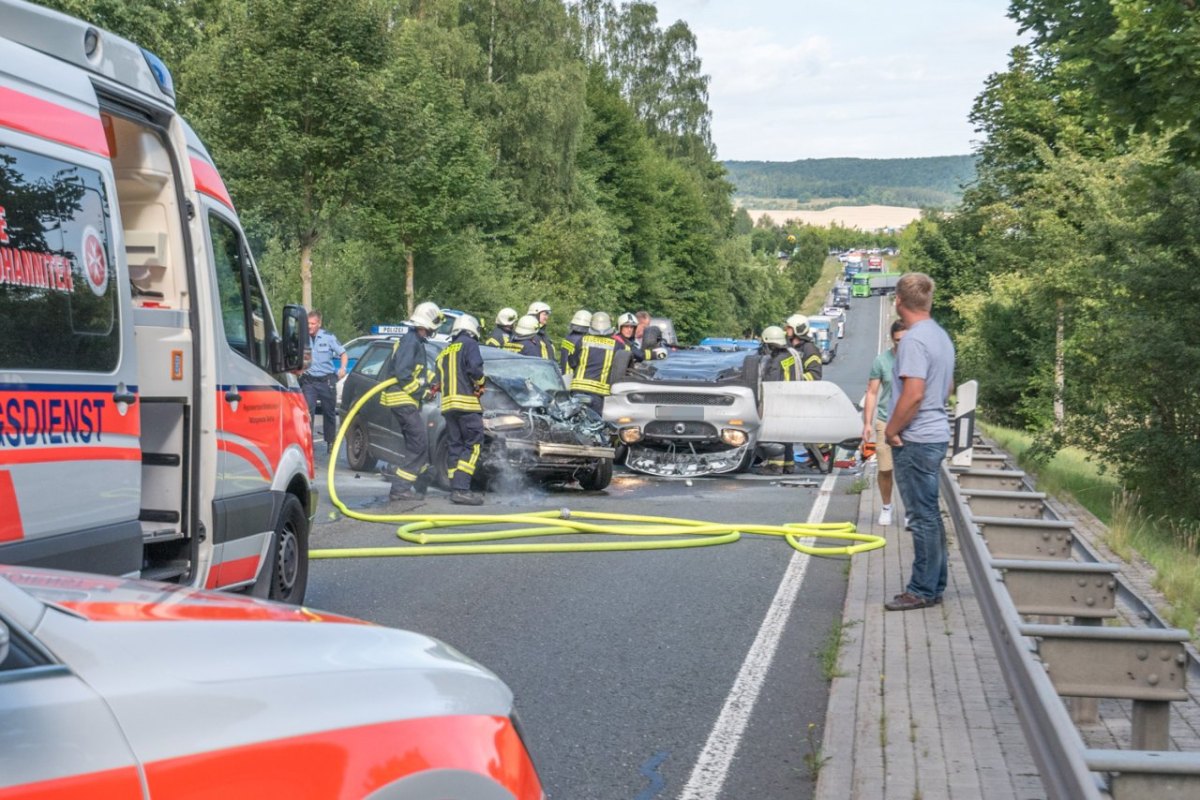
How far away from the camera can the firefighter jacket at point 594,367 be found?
17.7m

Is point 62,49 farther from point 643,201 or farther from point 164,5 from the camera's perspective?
point 643,201

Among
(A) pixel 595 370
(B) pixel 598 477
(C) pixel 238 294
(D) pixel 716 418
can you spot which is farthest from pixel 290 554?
(A) pixel 595 370

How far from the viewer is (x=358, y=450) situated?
656 inches


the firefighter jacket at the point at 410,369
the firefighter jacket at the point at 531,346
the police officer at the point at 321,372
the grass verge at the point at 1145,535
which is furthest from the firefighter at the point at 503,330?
the grass verge at the point at 1145,535

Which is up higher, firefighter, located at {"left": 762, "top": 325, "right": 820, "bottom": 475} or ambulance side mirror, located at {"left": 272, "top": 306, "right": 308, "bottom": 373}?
ambulance side mirror, located at {"left": 272, "top": 306, "right": 308, "bottom": 373}

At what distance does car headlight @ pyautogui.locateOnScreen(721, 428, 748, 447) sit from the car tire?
13.5 feet

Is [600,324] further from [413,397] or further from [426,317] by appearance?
[413,397]

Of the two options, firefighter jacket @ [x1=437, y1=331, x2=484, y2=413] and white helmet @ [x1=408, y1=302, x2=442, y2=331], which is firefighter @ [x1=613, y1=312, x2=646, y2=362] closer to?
white helmet @ [x1=408, y1=302, x2=442, y2=331]

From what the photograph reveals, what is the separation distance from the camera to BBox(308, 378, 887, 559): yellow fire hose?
35.8 feet

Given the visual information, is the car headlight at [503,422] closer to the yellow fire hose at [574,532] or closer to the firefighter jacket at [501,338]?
the yellow fire hose at [574,532]

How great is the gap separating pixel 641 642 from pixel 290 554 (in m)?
2.07

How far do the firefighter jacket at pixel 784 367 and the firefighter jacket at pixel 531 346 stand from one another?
2.81 m

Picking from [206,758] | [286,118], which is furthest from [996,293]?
[206,758]

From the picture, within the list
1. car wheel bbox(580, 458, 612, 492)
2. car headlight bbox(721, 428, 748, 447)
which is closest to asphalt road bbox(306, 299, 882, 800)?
car wheel bbox(580, 458, 612, 492)
